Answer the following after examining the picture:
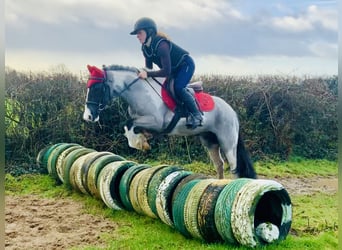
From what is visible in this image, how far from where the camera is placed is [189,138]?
292 centimetres

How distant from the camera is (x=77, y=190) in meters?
2.93

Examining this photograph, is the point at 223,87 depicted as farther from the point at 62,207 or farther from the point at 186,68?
the point at 62,207

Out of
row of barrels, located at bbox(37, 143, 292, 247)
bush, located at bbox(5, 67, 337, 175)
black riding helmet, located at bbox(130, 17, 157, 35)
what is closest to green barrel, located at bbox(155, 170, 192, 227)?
row of barrels, located at bbox(37, 143, 292, 247)

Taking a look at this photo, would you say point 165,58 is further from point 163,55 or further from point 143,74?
point 143,74

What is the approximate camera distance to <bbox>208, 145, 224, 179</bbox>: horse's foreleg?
9.77ft

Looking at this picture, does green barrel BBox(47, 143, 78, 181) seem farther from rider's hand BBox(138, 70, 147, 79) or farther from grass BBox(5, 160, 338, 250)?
rider's hand BBox(138, 70, 147, 79)

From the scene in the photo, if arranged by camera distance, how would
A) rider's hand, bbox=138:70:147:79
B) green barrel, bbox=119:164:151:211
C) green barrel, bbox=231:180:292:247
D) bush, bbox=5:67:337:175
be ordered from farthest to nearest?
green barrel, bbox=119:164:151:211 < rider's hand, bbox=138:70:147:79 < bush, bbox=5:67:337:175 < green barrel, bbox=231:180:292:247

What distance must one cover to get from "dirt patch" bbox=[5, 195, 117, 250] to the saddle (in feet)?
2.17

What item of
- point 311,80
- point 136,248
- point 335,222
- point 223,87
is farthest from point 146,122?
point 335,222

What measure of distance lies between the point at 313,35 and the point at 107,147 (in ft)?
3.85

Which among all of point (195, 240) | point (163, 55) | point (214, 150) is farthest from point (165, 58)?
point (195, 240)

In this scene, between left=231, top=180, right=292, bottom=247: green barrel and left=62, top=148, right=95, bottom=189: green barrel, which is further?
left=62, top=148, right=95, bottom=189: green barrel

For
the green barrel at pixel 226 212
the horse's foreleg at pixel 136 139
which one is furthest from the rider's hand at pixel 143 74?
the green barrel at pixel 226 212

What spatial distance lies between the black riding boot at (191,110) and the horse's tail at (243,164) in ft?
0.80
